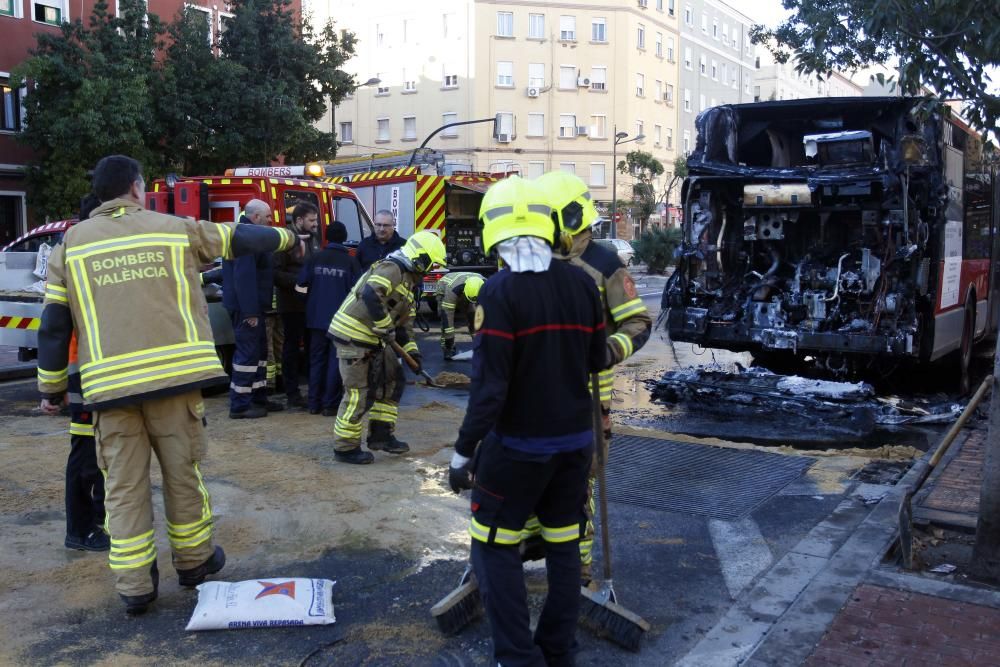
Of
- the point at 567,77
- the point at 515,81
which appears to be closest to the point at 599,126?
the point at 567,77

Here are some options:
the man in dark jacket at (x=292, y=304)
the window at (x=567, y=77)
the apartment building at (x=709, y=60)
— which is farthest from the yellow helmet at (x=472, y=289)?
the apartment building at (x=709, y=60)

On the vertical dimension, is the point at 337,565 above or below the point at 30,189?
below

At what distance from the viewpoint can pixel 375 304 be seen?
19.9 feet

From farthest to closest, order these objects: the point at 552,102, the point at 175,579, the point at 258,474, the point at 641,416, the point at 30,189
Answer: the point at 552,102 < the point at 30,189 < the point at 641,416 < the point at 258,474 < the point at 175,579

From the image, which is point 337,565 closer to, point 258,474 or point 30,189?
point 258,474

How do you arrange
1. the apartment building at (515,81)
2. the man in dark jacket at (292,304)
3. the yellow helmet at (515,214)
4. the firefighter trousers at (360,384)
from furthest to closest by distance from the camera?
1. the apartment building at (515,81)
2. the man in dark jacket at (292,304)
3. the firefighter trousers at (360,384)
4. the yellow helmet at (515,214)

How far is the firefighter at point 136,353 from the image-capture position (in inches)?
145

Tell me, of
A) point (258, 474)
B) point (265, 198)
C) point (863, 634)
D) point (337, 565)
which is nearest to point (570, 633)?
point (863, 634)

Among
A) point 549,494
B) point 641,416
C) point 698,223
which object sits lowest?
point 641,416

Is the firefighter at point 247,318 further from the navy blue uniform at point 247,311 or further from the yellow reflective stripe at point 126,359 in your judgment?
the yellow reflective stripe at point 126,359

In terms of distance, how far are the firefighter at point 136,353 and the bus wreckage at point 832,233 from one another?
6366mm

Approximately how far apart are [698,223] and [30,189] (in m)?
17.6

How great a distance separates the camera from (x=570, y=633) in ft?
10.4

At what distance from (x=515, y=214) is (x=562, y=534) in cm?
110
